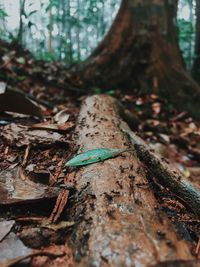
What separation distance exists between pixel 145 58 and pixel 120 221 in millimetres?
5129

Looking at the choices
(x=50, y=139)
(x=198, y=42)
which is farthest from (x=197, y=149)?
(x=198, y=42)

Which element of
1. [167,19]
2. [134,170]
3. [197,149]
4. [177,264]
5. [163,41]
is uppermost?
[167,19]

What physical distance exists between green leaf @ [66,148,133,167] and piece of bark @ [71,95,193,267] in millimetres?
37

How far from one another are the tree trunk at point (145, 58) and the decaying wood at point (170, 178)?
11.7 ft

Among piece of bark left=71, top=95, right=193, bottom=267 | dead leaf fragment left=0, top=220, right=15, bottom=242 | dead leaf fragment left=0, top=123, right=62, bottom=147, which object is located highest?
dead leaf fragment left=0, top=123, right=62, bottom=147

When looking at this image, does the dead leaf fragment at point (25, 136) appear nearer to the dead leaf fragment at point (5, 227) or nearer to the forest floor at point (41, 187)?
the forest floor at point (41, 187)

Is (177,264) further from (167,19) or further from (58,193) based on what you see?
(167,19)

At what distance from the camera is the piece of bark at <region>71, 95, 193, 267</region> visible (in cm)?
113

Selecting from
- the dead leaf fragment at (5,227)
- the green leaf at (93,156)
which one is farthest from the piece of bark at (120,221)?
the dead leaf fragment at (5,227)

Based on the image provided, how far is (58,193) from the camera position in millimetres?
1603

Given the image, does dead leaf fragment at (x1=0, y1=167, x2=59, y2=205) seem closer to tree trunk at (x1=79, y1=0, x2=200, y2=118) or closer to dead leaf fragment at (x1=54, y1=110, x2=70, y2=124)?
dead leaf fragment at (x1=54, y1=110, x2=70, y2=124)

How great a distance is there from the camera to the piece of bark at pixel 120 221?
1.13m

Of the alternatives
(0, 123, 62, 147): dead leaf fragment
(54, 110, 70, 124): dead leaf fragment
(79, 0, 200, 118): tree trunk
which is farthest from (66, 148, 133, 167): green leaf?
(79, 0, 200, 118): tree trunk

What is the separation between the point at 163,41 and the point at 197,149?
98.2 inches
